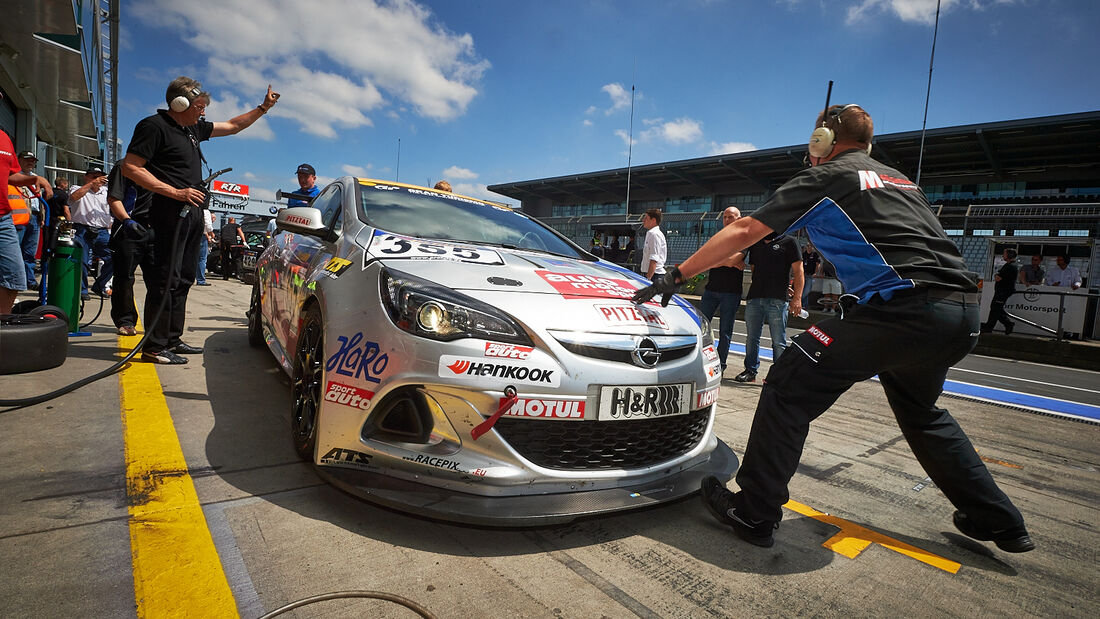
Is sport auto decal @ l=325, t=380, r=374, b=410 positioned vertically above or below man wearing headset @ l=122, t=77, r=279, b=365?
below

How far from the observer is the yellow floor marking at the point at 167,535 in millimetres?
1361

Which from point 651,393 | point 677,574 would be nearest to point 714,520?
point 677,574

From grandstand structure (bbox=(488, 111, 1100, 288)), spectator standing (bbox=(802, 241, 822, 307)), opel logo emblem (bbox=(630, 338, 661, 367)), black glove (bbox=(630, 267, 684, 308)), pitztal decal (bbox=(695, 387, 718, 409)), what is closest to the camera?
opel logo emblem (bbox=(630, 338, 661, 367))

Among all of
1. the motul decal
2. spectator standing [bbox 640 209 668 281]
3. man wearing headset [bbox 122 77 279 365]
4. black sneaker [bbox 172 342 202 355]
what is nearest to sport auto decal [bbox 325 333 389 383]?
the motul decal

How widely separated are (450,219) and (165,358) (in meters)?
2.48

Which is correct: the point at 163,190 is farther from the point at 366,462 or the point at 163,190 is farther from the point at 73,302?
the point at 366,462

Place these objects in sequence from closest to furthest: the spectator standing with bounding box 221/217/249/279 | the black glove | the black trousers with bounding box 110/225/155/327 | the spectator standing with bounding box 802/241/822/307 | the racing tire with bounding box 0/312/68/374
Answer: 1. the black glove
2. the racing tire with bounding box 0/312/68/374
3. the black trousers with bounding box 110/225/155/327
4. the spectator standing with bounding box 221/217/249/279
5. the spectator standing with bounding box 802/241/822/307

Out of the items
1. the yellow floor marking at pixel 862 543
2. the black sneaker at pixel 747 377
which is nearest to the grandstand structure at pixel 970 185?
the black sneaker at pixel 747 377

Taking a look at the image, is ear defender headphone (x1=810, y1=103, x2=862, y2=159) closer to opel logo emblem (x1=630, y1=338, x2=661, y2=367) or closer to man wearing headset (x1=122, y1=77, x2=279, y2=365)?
opel logo emblem (x1=630, y1=338, x2=661, y2=367)

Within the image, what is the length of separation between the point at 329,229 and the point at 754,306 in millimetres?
3579

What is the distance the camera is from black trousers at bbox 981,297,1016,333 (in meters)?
10.2

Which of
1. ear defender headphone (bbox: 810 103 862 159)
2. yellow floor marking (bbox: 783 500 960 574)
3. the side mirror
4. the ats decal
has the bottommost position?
yellow floor marking (bbox: 783 500 960 574)

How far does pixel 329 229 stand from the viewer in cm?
268

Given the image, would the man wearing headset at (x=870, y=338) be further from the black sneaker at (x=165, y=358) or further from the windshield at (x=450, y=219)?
the black sneaker at (x=165, y=358)
